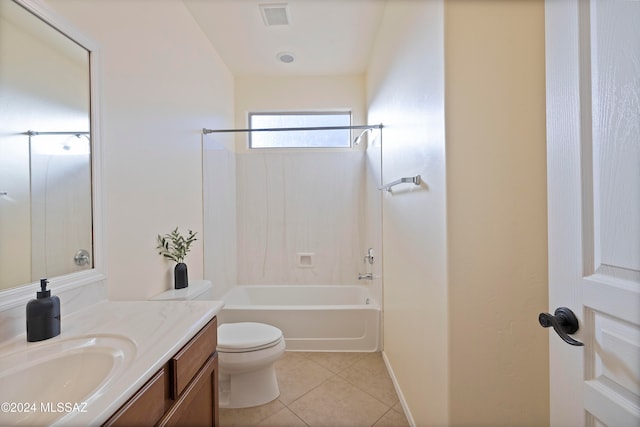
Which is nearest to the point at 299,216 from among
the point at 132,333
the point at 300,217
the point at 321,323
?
the point at 300,217

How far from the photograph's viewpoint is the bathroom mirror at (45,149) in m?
0.88

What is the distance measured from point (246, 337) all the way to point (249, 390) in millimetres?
320

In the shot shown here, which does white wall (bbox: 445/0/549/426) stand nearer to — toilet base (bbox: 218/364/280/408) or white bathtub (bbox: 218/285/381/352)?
toilet base (bbox: 218/364/280/408)

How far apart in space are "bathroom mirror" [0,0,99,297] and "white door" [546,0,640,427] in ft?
5.13

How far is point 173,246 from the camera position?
1.88 metres

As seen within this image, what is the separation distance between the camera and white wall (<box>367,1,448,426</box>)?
1.19 metres

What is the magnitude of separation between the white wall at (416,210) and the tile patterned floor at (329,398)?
0.15m

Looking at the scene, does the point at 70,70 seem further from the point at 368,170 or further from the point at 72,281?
the point at 368,170

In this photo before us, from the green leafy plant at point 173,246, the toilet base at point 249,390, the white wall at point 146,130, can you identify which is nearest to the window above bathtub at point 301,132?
the white wall at point 146,130

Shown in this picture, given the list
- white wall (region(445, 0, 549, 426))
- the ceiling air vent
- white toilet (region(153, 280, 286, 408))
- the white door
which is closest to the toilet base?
white toilet (region(153, 280, 286, 408))

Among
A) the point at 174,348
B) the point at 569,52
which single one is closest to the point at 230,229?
the point at 174,348

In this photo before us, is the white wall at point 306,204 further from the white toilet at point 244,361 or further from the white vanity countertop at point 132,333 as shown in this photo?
the white vanity countertop at point 132,333

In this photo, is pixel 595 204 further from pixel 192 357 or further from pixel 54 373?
pixel 54 373

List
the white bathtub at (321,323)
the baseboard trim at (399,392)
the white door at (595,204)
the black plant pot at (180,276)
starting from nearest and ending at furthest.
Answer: the white door at (595,204)
the baseboard trim at (399,392)
the black plant pot at (180,276)
the white bathtub at (321,323)
